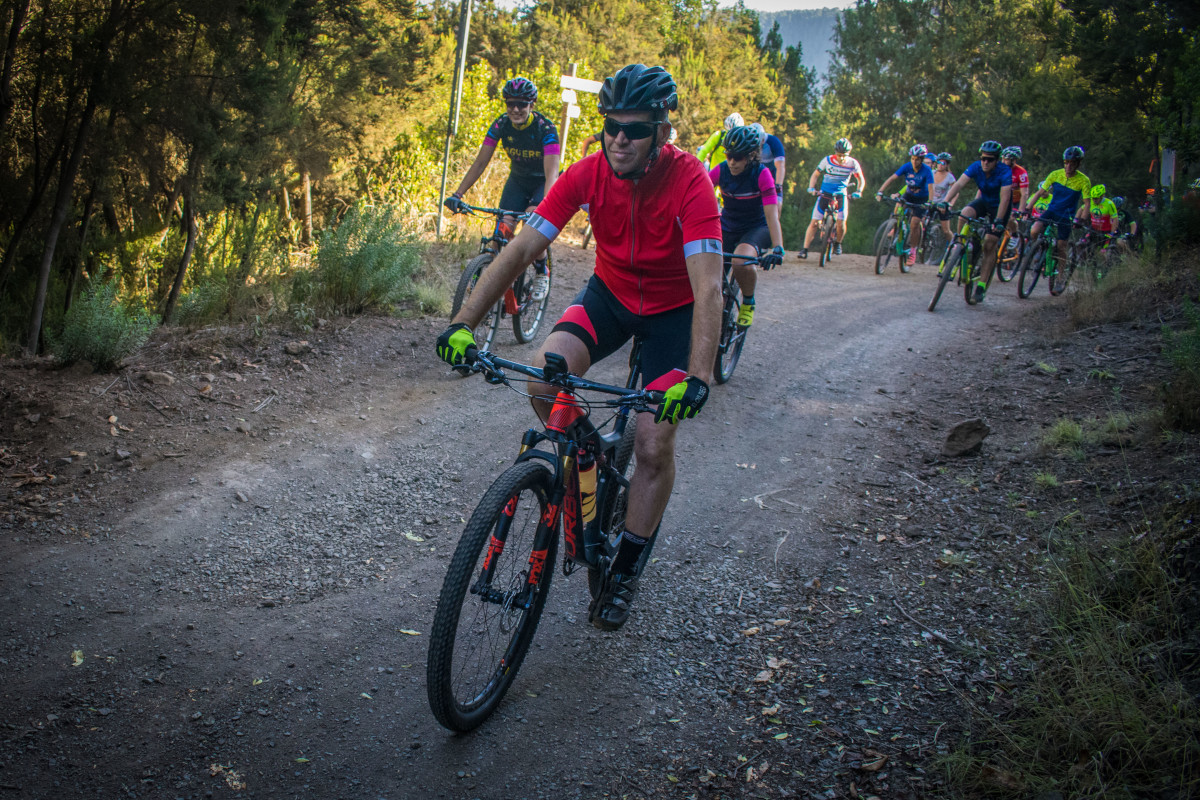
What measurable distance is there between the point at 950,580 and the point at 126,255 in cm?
847

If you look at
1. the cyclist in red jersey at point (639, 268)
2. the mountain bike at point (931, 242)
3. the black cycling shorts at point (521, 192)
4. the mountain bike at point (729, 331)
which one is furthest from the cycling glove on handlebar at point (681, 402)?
the mountain bike at point (931, 242)

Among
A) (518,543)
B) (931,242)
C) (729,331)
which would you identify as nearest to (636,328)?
(518,543)

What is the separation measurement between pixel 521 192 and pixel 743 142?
7.41ft

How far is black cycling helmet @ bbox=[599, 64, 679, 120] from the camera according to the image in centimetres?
309

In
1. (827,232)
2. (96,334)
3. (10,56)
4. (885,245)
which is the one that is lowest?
(96,334)

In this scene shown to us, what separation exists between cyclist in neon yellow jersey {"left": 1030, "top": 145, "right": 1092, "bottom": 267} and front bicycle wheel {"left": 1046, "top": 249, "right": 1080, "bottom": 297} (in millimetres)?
420

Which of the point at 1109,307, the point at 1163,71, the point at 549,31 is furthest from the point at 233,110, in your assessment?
the point at 549,31

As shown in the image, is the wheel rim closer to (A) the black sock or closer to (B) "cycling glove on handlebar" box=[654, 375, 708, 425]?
(A) the black sock

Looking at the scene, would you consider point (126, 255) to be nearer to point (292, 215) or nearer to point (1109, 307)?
point (292, 215)

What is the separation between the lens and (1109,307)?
9023mm

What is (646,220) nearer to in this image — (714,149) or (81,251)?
(81,251)

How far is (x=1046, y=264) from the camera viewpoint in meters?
12.9

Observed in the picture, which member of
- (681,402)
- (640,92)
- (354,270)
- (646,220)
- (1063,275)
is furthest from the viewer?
(1063,275)

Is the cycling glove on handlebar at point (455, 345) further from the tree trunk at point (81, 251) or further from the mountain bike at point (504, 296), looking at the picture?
the tree trunk at point (81, 251)
